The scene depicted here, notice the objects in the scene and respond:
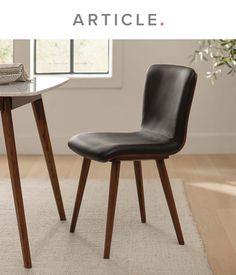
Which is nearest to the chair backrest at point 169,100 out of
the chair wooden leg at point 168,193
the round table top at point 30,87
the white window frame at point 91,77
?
the chair wooden leg at point 168,193

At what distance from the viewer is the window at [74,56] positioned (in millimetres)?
5609

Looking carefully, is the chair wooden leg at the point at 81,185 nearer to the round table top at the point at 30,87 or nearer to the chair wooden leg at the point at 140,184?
the chair wooden leg at the point at 140,184

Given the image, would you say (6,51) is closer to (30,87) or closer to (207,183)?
(207,183)

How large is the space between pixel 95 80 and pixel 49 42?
1.83 feet

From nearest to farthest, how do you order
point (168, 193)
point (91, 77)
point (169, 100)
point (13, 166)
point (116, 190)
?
1. point (13, 166)
2. point (116, 190)
3. point (168, 193)
4. point (169, 100)
5. point (91, 77)

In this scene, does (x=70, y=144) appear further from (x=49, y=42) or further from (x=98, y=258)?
(x=49, y=42)

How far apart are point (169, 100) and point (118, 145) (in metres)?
0.42

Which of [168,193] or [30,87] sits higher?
[30,87]

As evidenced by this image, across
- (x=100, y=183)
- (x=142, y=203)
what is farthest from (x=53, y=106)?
(x=142, y=203)

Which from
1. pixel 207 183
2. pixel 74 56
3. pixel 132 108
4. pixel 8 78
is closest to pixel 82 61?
pixel 74 56

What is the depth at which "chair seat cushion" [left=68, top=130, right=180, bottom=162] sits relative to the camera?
2.84 m

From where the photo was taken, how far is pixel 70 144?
3113 millimetres

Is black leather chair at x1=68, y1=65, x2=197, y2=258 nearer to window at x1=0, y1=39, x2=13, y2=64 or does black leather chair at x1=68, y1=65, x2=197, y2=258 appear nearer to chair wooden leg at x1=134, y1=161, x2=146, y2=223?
chair wooden leg at x1=134, y1=161, x2=146, y2=223

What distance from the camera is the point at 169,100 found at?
314 cm
